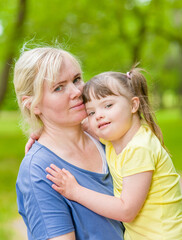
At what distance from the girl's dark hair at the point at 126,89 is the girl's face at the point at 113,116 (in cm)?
4

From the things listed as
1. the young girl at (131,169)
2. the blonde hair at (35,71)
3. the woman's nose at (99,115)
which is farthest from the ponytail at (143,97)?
the blonde hair at (35,71)

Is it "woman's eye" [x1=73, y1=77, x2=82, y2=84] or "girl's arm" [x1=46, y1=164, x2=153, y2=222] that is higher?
"woman's eye" [x1=73, y1=77, x2=82, y2=84]

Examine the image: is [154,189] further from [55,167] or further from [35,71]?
[35,71]

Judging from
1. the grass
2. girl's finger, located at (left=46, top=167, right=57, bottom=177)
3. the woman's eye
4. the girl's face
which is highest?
the woman's eye

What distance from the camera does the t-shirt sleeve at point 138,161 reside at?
188 centimetres

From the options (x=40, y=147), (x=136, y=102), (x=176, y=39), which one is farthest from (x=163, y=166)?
(x=176, y=39)

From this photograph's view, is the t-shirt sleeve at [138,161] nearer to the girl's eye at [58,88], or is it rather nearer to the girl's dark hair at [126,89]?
the girl's dark hair at [126,89]

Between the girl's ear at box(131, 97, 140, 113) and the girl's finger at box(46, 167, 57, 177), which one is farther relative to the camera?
the girl's ear at box(131, 97, 140, 113)

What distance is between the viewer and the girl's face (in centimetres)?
204

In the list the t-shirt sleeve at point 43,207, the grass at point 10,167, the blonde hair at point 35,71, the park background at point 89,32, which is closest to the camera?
the t-shirt sleeve at point 43,207

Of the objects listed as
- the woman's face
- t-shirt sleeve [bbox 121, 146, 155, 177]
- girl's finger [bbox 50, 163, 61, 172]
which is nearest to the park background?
the woman's face

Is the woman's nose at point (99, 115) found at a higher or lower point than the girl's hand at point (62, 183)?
higher

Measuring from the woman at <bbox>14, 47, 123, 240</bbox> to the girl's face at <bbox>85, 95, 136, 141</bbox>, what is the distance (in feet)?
0.46

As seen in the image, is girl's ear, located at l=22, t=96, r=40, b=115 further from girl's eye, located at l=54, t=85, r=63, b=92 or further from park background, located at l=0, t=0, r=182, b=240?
park background, located at l=0, t=0, r=182, b=240
